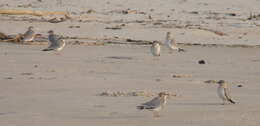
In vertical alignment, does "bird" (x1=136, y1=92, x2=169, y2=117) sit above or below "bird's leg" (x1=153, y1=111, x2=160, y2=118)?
above

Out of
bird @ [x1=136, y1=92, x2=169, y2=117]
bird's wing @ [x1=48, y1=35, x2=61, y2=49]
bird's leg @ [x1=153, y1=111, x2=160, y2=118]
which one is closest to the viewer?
bird @ [x1=136, y1=92, x2=169, y2=117]

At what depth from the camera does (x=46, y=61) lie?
60.9ft

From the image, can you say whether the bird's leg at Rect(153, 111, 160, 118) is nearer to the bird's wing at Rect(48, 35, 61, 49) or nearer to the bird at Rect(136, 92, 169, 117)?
the bird at Rect(136, 92, 169, 117)

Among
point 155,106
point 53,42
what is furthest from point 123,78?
point 53,42

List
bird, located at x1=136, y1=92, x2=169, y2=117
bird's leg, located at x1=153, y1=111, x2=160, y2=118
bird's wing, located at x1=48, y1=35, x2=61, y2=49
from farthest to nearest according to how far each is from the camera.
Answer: bird's wing, located at x1=48, y1=35, x2=61, y2=49
bird's leg, located at x1=153, y1=111, x2=160, y2=118
bird, located at x1=136, y1=92, x2=169, y2=117

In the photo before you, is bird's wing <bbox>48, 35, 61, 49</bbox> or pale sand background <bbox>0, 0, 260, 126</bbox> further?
bird's wing <bbox>48, 35, 61, 49</bbox>

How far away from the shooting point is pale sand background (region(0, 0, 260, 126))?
11484mm

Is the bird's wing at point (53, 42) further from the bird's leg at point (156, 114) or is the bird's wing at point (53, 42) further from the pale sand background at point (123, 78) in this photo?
the bird's leg at point (156, 114)

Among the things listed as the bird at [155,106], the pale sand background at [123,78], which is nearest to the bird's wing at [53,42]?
the pale sand background at [123,78]

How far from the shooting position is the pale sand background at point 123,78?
1148cm

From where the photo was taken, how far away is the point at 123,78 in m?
15.8

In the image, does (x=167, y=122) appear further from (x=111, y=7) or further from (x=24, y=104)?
(x=111, y=7)

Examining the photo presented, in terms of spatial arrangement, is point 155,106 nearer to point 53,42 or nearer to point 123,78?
point 123,78

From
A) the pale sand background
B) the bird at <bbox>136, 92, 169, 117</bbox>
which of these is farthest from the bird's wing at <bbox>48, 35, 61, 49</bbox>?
the bird at <bbox>136, 92, 169, 117</bbox>
